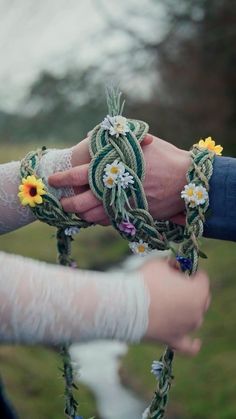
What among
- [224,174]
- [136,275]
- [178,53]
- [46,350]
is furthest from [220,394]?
[178,53]

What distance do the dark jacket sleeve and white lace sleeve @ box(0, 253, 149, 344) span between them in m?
0.38

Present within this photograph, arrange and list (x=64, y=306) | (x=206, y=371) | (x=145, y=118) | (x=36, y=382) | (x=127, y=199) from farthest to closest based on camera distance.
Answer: (x=145, y=118), (x=206, y=371), (x=36, y=382), (x=127, y=199), (x=64, y=306)

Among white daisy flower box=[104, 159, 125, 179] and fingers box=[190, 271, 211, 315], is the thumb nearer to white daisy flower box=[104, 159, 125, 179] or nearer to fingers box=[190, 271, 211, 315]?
fingers box=[190, 271, 211, 315]

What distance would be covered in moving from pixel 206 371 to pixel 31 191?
381 cm

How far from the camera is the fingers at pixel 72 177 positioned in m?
1.17

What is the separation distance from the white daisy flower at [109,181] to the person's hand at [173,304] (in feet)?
0.94

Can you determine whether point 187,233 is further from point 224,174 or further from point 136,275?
point 136,275

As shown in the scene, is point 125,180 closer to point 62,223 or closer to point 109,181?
point 109,181

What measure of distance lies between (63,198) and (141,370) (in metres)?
3.73

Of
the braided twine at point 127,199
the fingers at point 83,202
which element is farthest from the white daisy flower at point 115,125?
the fingers at point 83,202

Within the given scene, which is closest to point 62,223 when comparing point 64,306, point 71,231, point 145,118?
point 71,231

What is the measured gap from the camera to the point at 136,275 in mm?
848

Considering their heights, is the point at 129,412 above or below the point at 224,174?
below

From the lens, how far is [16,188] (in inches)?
47.1
